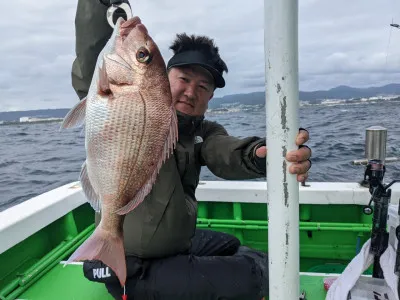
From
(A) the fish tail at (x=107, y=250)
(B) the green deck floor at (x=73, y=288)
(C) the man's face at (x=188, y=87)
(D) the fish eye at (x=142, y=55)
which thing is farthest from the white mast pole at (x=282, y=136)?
(B) the green deck floor at (x=73, y=288)

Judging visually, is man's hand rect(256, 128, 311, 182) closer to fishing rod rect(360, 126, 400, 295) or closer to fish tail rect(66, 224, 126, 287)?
fish tail rect(66, 224, 126, 287)

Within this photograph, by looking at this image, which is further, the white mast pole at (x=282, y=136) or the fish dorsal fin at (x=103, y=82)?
the fish dorsal fin at (x=103, y=82)

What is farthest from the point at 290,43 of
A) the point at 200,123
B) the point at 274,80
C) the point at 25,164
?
the point at 25,164

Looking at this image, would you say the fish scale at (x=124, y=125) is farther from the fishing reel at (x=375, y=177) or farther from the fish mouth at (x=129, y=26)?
the fishing reel at (x=375, y=177)

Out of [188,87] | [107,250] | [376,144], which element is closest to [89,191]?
[107,250]

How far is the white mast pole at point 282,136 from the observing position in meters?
1.39

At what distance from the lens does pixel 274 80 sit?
1.43 metres

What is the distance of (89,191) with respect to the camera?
1770 mm

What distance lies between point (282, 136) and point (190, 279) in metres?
1.28

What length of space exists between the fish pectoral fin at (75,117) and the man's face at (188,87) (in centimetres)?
110

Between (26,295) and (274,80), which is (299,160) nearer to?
(274,80)

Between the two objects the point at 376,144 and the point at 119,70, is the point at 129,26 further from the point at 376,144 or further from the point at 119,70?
the point at 376,144

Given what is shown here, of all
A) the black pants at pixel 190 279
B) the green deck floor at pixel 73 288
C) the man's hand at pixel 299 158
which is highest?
the man's hand at pixel 299 158

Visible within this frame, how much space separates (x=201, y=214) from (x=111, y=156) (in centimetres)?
276
